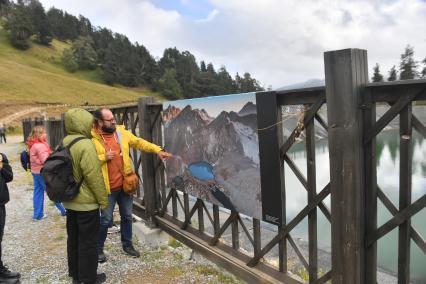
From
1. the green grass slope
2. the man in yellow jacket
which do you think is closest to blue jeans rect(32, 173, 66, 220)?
the man in yellow jacket

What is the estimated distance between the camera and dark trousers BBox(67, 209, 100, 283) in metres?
3.96

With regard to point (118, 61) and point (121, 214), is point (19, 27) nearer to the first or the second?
point (118, 61)

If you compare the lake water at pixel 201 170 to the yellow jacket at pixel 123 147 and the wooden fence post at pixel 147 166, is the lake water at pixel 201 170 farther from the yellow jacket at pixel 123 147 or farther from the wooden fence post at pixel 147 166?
the wooden fence post at pixel 147 166

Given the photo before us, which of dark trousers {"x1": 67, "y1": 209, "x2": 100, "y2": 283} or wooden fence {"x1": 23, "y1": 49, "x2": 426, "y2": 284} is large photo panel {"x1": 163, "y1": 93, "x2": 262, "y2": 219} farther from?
dark trousers {"x1": 67, "y1": 209, "x2": 100, "y2": 283}

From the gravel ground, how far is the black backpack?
139cm

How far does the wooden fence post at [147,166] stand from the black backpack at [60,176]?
1704 millimetres

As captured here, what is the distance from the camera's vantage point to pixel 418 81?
7.02ft

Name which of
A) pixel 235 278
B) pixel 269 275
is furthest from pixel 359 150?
pixel 235 278

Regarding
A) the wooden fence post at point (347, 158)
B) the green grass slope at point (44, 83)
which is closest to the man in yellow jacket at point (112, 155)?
the wooden fence post at point (347, 158)

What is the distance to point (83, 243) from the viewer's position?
3.98m

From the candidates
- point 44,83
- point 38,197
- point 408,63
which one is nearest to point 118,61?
point 44,83

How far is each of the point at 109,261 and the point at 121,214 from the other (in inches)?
27.5

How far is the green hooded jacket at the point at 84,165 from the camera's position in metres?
3.81

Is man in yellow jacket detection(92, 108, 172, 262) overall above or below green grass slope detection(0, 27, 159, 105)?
below
